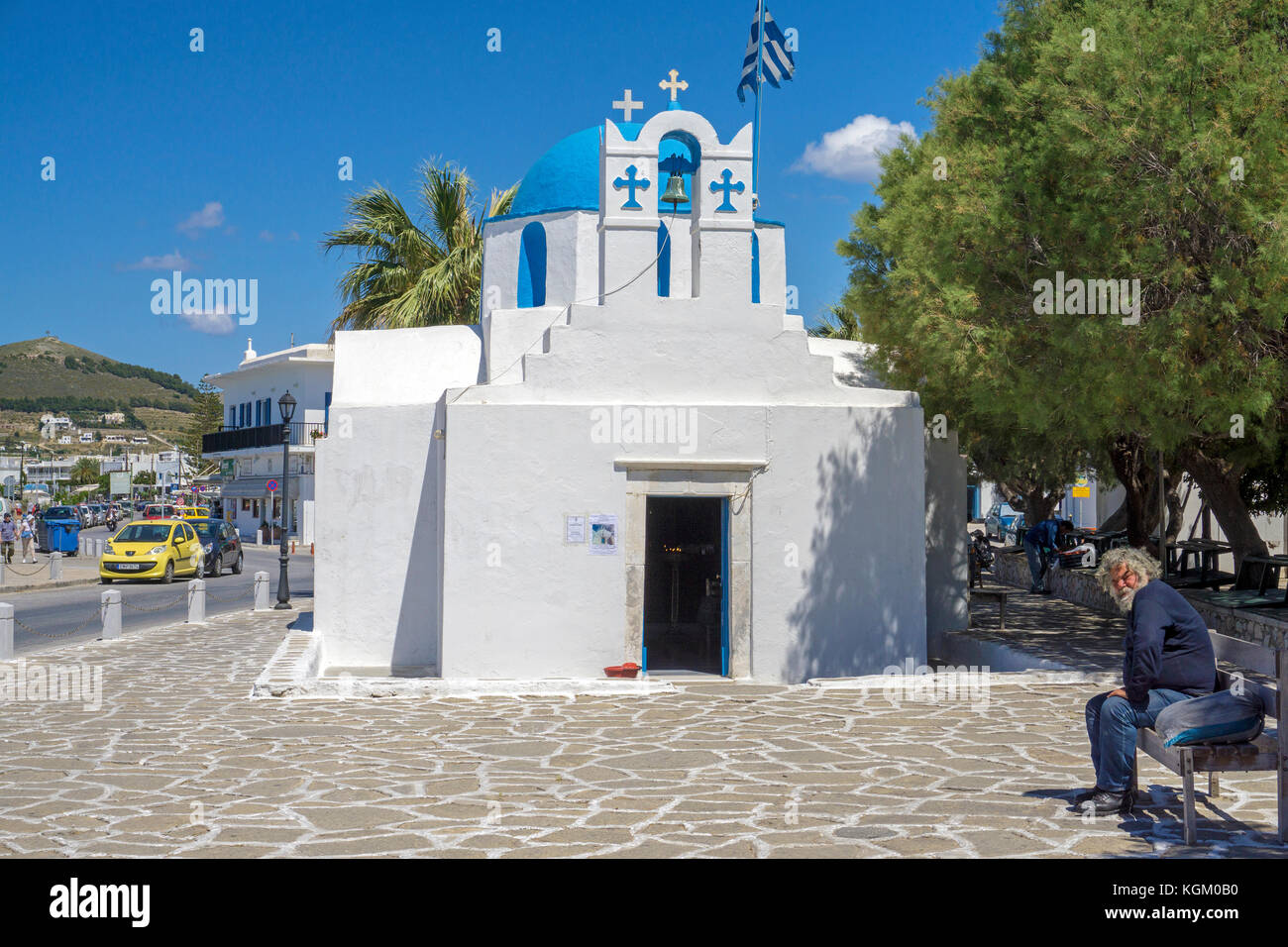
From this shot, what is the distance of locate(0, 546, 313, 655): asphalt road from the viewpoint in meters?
18.5

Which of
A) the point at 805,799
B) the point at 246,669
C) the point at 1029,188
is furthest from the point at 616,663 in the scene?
the point at 1029,188

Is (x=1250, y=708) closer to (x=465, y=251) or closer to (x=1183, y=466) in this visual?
(x=1183, y=466)

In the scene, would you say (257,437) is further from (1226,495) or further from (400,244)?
(1226,495)

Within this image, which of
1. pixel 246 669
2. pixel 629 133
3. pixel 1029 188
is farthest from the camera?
pixel 629 133

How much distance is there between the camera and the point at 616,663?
41.1 ft

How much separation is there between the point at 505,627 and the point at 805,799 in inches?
238

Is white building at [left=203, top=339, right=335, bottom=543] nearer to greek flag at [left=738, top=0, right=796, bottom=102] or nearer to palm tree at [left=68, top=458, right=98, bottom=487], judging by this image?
greek flag at [left=738, top=0, right=796, bottom=102]

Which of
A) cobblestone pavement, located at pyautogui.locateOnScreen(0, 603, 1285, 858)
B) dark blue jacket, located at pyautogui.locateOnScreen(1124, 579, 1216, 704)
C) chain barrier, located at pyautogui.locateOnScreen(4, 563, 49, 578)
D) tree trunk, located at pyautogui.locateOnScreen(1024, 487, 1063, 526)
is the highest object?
tree trunk, located at pyautogui.locateOnScreen(1024, 487, 1063, 526)

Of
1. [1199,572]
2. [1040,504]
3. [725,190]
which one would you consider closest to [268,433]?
[1040,504]

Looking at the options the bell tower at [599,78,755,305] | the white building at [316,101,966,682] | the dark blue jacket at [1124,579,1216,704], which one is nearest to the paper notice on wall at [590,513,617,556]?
the white building at [316,101,966,682]

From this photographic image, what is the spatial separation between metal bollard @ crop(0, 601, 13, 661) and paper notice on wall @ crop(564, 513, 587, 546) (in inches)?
283

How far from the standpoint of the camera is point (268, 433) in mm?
53562

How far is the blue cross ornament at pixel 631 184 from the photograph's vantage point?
1336 centimetres

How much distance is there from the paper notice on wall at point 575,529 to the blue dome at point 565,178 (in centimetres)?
563
